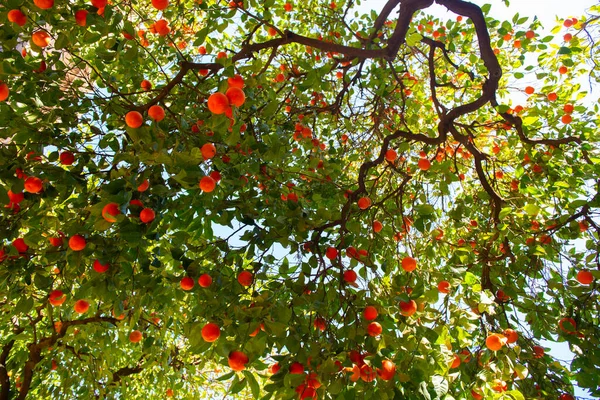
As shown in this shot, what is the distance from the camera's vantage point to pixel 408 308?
1.73 metres

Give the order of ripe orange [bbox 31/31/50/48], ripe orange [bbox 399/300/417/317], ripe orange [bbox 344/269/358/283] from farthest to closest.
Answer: ripe orange [bbox 344/269/358/283]
ripe orange [bbox 31/31/50/48]
ripe orange [bbox 399/300/417/317]

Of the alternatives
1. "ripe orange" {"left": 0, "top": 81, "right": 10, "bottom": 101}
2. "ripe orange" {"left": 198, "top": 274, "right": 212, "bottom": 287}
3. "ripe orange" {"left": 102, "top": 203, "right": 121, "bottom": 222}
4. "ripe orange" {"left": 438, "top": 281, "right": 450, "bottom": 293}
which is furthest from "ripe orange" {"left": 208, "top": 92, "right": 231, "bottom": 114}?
"ripe orange" {"left": 438, "top": 281, "right": 450, "bottom": 293}

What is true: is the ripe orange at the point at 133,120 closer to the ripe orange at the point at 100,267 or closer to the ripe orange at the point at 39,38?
the ripe orange at the point at 100,267

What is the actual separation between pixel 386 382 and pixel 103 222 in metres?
1.38

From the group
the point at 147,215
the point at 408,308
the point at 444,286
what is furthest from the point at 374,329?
the point at 147,215

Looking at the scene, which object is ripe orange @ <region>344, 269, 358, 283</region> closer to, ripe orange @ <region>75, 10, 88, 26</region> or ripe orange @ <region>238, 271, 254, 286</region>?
ripe orange @ <region>238, 271, 254, 286</region>

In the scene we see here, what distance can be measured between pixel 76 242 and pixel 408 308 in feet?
5.00

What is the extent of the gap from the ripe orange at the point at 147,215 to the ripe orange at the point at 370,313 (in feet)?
3.66

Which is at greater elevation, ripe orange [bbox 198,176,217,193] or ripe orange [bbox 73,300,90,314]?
ripe orange [bbox 198,176,217,193]

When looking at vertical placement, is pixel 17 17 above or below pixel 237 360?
above

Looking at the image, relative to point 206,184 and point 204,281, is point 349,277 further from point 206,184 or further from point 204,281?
point 206,184

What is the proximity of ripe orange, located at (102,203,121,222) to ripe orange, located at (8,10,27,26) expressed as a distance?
3.18 feet

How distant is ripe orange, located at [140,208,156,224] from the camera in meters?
1.74

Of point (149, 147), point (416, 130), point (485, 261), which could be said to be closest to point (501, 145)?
point (416, 130)
